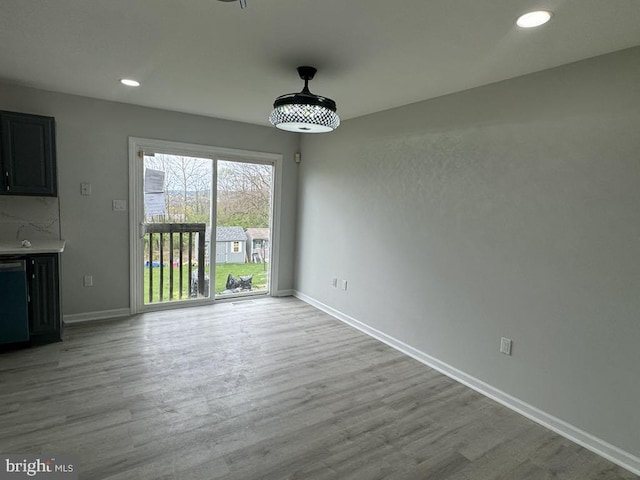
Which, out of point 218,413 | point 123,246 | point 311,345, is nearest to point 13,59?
point 123,246

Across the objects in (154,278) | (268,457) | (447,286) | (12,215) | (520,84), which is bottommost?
(268,457)

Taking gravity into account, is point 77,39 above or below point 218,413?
above

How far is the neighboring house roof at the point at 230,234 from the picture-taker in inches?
186

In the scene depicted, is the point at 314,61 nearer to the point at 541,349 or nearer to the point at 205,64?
the point at 205,64

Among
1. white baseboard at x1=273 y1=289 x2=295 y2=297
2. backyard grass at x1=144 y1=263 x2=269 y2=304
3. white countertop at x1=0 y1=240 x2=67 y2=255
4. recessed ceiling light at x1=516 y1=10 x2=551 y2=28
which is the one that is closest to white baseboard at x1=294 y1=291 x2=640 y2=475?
white baseboard at x1=273 y1=289 x2=295 y2=297

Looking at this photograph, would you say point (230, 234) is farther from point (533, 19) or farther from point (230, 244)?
point (533, 19)

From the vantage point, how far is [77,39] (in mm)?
2234

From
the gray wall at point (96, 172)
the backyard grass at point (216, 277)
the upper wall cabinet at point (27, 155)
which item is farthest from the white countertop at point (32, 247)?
the backyard grass at point (216, 277)

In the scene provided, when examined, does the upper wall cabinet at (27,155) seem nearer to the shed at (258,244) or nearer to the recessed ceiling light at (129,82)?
the recessed ceiling light at (129,82)

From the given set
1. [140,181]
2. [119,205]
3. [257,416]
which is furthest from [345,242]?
[119,205]

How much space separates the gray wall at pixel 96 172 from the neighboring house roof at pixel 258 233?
4.43ft

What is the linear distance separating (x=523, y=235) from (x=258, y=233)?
345 cm

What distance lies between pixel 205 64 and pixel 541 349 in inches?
125

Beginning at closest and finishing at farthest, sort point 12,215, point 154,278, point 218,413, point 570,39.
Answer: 1. point 570,39
2. point 218,413
3. point 12,215
4. point 154,278
